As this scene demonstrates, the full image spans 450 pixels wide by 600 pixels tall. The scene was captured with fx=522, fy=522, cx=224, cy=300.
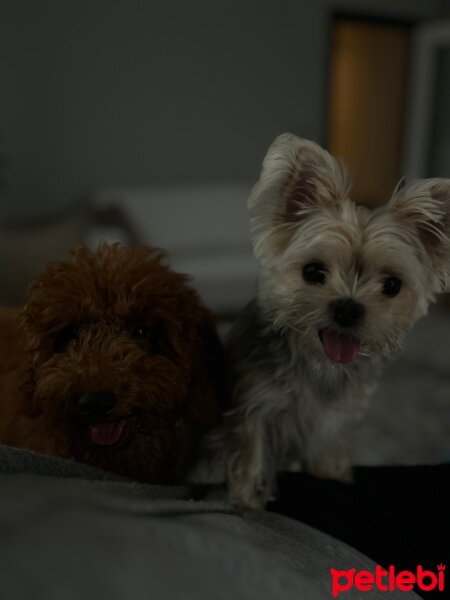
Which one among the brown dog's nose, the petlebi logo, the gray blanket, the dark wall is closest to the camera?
the gray blanket

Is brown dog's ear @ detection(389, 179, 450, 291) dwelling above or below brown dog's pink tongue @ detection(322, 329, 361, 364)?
above

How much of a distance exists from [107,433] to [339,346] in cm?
35

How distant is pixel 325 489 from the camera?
27.5 inches

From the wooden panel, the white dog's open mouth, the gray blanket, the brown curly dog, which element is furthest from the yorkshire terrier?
the wooden panel

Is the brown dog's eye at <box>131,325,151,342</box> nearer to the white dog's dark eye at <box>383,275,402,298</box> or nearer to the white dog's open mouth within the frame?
the white dog's open mouth

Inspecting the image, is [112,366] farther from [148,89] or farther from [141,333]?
[148,89]

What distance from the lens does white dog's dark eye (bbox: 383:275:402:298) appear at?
0.79 metres

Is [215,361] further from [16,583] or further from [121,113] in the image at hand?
[121,113]

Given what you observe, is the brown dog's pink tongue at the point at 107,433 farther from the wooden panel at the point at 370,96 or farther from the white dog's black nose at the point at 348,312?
the wooden panel at the point at 370,96

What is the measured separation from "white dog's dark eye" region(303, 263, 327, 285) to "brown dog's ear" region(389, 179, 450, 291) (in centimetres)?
13

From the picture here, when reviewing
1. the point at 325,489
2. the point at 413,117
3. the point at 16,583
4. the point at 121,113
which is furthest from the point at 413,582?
the point at 413,117

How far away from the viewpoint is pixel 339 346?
761mm

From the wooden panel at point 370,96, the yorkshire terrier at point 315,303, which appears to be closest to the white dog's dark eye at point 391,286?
the yorkshire terrier at point 315,303

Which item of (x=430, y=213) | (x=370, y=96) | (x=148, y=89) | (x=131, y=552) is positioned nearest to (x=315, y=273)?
(x=430, y=213)
